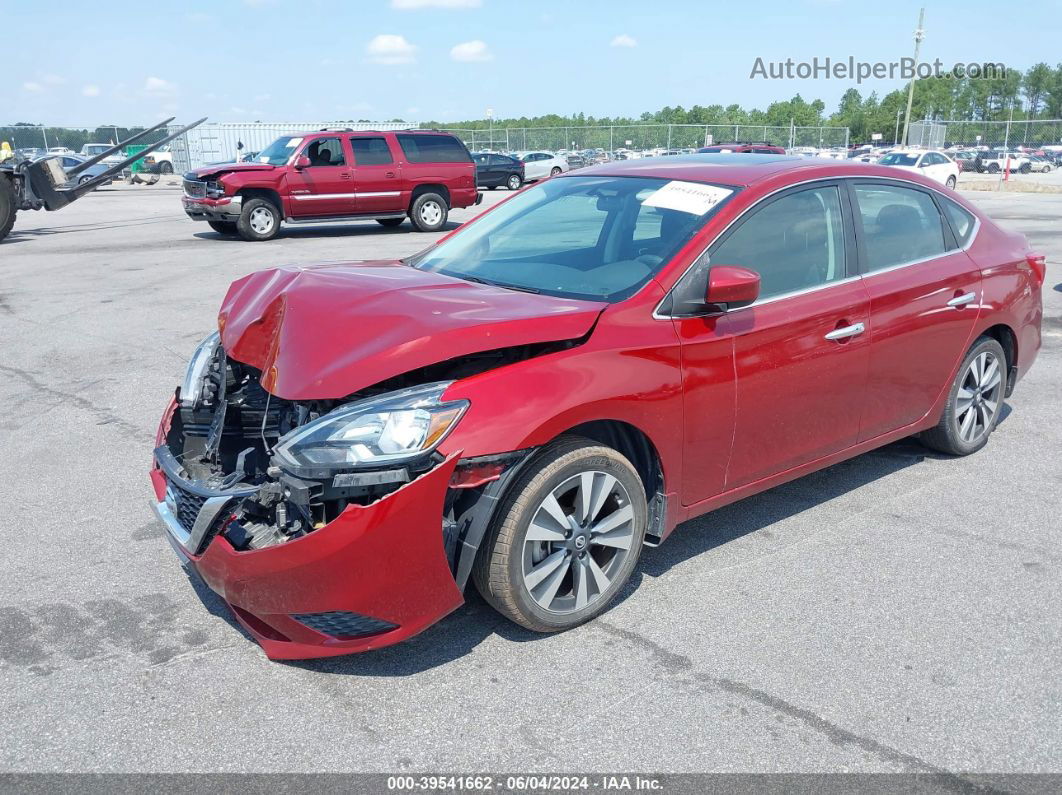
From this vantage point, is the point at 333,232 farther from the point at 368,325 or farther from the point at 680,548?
the point at 368,325

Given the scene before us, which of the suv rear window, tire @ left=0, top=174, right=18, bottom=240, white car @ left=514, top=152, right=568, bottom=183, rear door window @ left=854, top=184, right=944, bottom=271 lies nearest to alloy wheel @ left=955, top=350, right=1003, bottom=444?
rear door window @ left=854, top=184, right=944, bottom=271

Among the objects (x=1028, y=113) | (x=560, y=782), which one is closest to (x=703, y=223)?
(x=560, y=782)

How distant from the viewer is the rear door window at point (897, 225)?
4.47 metres

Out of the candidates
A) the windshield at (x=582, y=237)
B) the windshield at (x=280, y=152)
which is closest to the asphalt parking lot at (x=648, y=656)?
the windshield at (x=582, y=237)

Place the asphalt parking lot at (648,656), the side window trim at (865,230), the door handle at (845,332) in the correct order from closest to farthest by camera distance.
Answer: the asphalt parking lot at (648,656), the door handle at (845,332), the side window trim at (865,230)

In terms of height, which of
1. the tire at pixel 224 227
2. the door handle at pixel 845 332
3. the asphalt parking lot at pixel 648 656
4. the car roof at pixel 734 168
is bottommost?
the asphalt parking lot at pixel 648 656

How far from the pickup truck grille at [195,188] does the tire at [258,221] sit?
0.85 metres

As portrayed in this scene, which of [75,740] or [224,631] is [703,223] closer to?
[224,631]

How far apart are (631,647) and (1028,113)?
354 ft

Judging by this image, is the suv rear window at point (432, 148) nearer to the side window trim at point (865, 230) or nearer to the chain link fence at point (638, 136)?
A: the side window trim at point (865, 230)

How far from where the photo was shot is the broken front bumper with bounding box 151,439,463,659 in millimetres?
2906

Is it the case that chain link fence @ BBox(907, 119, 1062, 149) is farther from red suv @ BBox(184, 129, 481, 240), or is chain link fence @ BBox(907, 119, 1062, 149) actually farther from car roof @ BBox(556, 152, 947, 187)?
car roof @ BBox(556, 152, 947, 187)

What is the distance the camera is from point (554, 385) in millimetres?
3221

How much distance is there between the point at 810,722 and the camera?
2.94 meters
